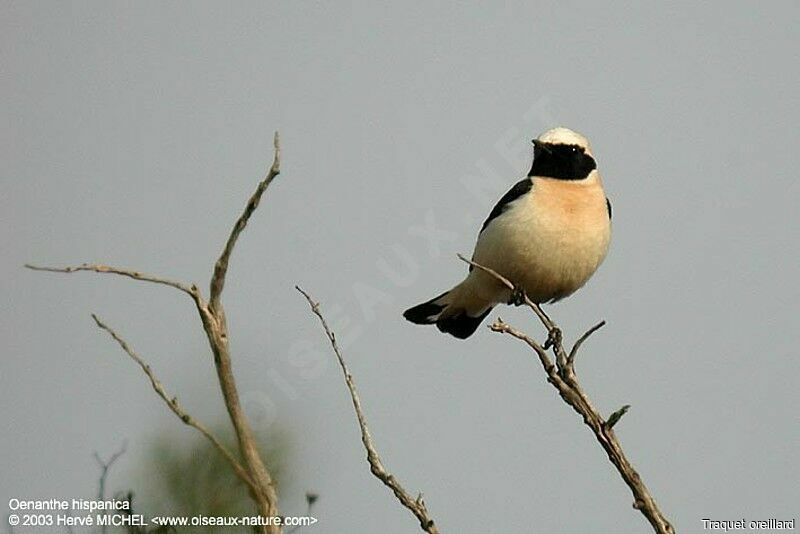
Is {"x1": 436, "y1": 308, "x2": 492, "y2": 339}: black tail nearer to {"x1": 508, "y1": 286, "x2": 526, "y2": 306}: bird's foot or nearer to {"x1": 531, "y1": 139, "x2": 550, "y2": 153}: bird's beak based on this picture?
{"x1": 508, "y1": 286, "x2": 526, "y2": 306}: bird's foot

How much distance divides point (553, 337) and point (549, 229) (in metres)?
1.50

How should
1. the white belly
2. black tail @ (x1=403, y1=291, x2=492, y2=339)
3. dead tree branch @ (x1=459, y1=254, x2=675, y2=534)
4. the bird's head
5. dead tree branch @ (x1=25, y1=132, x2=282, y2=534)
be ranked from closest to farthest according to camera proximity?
dead tree branch @ (x1=25, y1=132, x2=282, y2=534)
dead tree branch @ (x1=459, y1=254, x2=675, y2=534)
the white belly
the bird's head
black tail @ (x1=403, y1=291, x2=492, y2=339)

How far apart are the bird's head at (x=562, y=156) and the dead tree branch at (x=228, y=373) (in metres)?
3.96

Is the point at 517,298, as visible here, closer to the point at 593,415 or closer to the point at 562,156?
the point at 562,156

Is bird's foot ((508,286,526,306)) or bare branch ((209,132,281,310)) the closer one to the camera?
bare branch ((209,132,281,310))

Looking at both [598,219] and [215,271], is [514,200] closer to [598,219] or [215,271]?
[598,219]

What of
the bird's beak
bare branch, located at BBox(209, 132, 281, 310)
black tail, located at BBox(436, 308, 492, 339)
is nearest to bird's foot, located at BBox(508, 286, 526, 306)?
black tail, located at BBox(436, 308, 492, 339)

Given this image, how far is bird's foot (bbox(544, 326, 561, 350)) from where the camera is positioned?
575 centimetres

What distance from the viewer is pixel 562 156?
7867mm

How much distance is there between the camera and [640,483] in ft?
14.6

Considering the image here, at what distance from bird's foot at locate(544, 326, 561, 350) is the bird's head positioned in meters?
1.83

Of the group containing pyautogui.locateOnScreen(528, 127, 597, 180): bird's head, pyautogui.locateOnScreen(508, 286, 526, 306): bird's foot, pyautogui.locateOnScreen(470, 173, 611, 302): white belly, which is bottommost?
pyautogui.locateOnScreen(508, 286, 526, 306): bird's foot

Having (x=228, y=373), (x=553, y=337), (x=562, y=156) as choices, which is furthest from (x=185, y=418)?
(x=562, y=156)

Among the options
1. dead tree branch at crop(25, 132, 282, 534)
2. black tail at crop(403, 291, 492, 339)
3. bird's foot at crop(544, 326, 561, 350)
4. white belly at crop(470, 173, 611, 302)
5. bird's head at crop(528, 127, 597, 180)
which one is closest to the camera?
dead tree branch at crop(25, 132, 282, 534)
